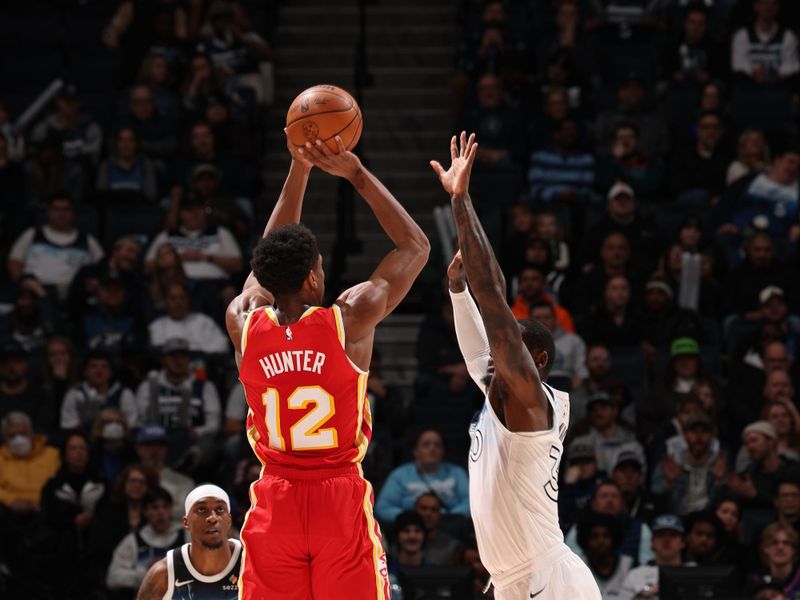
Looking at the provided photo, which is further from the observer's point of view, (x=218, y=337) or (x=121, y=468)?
(x=218, y=337)

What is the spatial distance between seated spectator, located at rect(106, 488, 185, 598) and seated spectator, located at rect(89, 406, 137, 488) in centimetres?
101

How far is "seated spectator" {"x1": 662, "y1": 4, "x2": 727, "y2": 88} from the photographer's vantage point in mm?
15484

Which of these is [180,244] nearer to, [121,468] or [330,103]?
[121,468]

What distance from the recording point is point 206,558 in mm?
8430

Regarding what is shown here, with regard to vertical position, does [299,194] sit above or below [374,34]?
below

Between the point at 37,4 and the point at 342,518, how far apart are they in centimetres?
1231

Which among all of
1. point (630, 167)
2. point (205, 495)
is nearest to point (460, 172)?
point (205, 495)

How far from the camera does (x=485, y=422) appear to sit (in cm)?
679

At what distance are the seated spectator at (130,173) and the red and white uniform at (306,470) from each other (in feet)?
28.1

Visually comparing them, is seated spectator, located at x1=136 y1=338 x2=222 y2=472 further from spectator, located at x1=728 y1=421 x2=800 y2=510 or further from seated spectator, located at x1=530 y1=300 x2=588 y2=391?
spectator, located at x1=728 y1=421 x2=800 y2=510

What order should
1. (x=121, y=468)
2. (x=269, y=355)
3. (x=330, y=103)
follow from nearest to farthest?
1. (x=269, y=355)
2. (x=330, y=103)
3. (x=121, y=468)

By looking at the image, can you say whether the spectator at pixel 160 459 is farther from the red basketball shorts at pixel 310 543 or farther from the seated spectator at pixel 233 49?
the red basketball shorts at pixel 310 543

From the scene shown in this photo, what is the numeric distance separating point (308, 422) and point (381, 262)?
2.40 feet

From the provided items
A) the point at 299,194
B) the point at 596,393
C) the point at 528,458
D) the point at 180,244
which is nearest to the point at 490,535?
the point at 528,458
